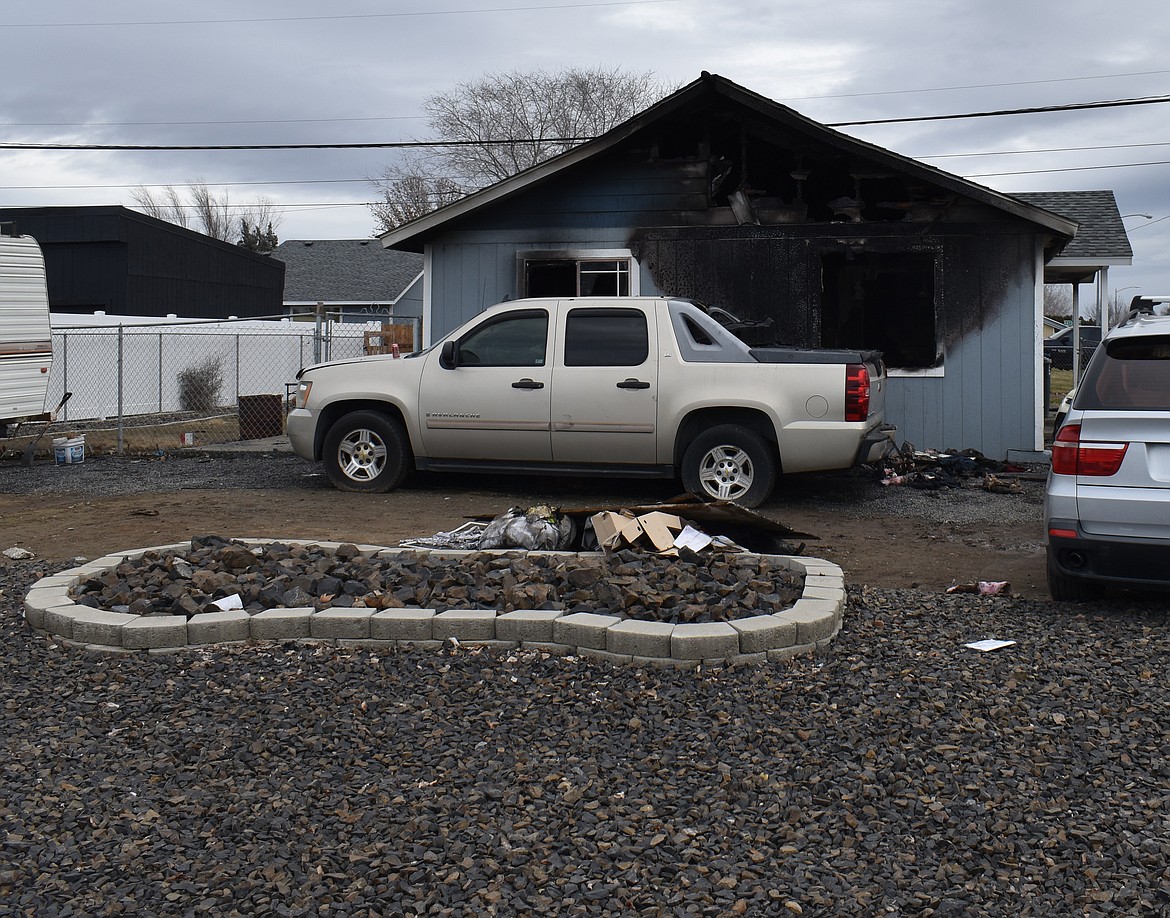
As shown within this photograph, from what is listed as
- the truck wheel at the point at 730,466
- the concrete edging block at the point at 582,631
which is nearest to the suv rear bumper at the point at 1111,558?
the concrete edging block at the point at 582,631

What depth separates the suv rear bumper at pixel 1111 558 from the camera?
580 centimetres

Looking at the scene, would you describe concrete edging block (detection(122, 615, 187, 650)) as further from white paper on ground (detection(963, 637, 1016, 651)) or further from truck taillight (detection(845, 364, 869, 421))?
truck taillight (detection(845, 364, 869, 421))

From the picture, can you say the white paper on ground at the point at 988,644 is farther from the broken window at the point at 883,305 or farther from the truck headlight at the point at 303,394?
the broken window at the point at 883,305

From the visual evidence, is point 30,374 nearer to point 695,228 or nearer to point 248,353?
point 695,228

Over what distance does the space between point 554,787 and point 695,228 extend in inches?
426

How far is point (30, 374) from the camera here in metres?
15.2

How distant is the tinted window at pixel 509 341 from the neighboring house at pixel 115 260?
23.9 metres

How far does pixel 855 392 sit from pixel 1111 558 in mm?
3918

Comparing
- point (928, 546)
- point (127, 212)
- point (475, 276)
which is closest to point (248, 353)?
point (127, 212)

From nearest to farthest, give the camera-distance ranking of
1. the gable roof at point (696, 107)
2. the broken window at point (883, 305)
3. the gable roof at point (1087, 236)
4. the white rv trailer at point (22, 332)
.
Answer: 1. the gable roof at point (696, 107)
2. the broken window at point (883, 305)
3. the white rv trailer at point (22, 332)
4. the gable roof at point (1087, 236)

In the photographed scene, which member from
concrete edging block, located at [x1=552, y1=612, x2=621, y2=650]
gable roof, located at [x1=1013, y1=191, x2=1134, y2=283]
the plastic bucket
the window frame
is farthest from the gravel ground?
gable roof, located at [x1=1013, y1=191, x2=1134, y2=283]

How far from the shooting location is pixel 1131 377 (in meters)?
6.05

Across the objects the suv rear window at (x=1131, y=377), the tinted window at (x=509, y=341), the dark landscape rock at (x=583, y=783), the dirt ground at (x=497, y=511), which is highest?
the tinted window at (x=509, y=341)

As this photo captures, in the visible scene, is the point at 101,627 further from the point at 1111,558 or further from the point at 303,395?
the point at 303,395
